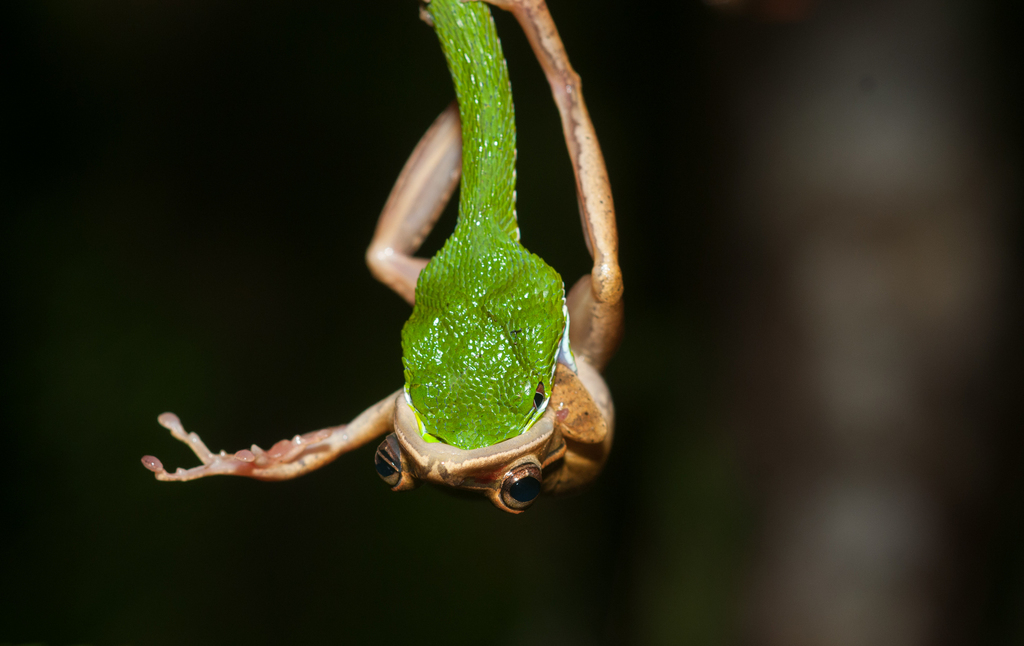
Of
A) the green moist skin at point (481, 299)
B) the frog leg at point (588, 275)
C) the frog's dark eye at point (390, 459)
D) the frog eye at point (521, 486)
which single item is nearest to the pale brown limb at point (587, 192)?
the frog leg at point (588, 275)

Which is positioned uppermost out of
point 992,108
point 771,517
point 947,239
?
point 992,108

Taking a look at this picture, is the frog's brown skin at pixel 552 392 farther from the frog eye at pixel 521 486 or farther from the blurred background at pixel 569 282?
the blurred background at pixel 569 282

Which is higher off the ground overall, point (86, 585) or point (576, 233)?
point (576, 233)

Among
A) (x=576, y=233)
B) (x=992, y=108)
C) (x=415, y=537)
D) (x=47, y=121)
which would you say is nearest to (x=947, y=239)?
(x=992, y=108)

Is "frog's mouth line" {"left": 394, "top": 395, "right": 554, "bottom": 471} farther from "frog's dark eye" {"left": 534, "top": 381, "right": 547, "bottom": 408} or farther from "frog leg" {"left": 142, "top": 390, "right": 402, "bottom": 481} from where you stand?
"frog leg" {"left": 142, "top": 390, "right": 402, "bottom": 481}

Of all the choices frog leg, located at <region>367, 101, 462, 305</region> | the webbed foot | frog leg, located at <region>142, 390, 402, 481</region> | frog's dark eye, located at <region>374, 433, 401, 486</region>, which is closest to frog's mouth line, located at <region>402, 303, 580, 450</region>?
frog's dark eye, located at <region>374, 433, 401, 486</region>

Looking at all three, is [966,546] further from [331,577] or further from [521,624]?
[331,577]

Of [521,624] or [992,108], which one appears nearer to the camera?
[992,108]
